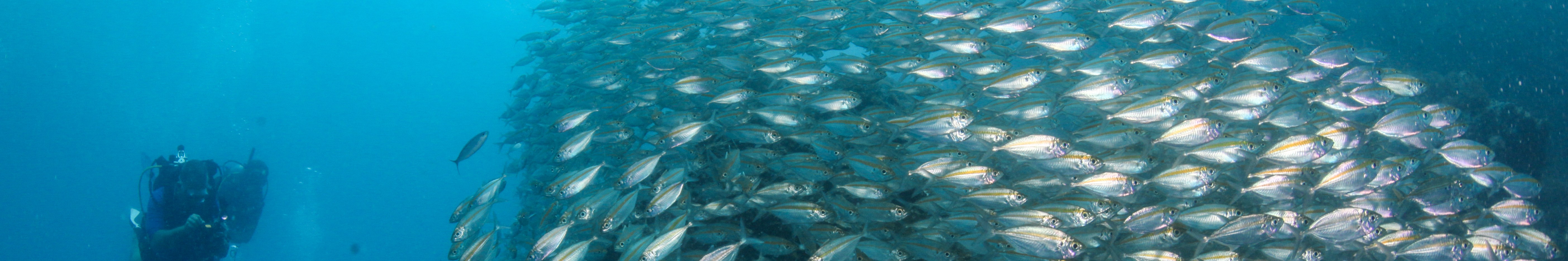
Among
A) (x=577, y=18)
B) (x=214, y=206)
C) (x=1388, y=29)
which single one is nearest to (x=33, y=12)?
(x=214, y=206)

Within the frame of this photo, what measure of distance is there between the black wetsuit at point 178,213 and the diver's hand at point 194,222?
2.40ft

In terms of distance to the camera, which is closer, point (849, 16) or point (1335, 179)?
point (1335, 179)

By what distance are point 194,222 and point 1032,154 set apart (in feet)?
33.4

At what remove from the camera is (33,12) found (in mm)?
46312

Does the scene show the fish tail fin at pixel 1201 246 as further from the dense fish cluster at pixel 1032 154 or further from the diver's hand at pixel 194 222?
the diver's hand at pixel 194 222

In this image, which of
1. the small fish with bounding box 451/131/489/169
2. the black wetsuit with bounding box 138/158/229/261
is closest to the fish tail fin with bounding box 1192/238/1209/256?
the small fish with bounding box 451/131/489/169

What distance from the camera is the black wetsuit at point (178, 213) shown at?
8508 millimetres

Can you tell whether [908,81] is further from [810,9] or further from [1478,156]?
[1478,156]

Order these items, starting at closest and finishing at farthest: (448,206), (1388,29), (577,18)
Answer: (577,18) → (1388,29) → (448,206)

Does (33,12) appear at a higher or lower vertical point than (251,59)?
higher

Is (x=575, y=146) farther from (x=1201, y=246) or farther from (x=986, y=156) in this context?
(x=1201, y=246)

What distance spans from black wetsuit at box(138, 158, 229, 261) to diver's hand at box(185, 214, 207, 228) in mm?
731

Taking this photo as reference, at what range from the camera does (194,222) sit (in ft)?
25.1

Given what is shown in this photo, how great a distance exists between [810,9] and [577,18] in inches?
157
